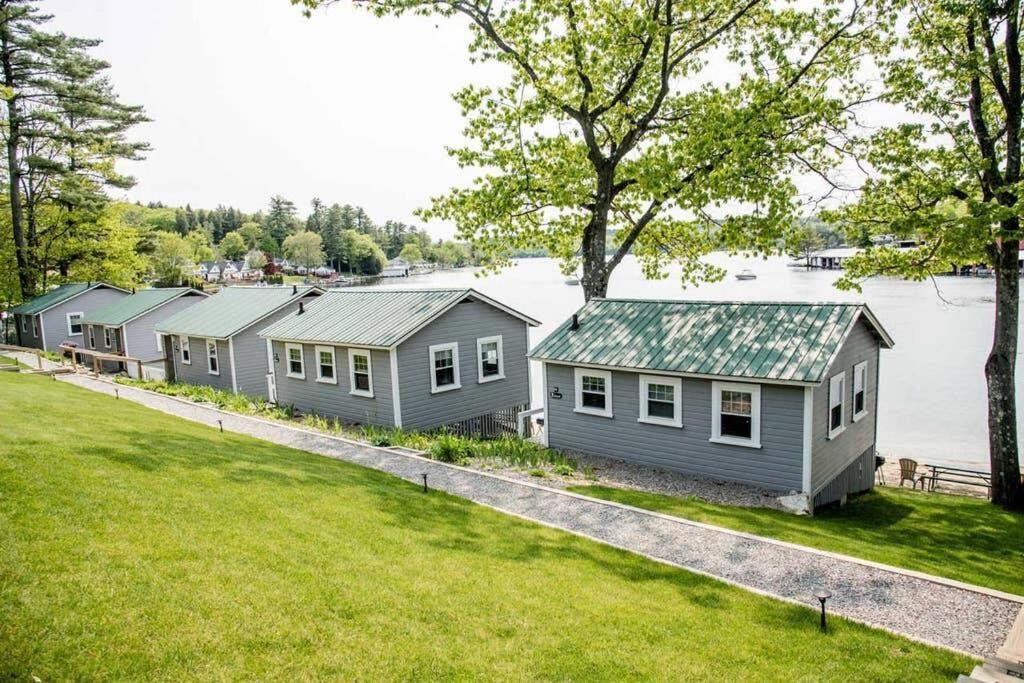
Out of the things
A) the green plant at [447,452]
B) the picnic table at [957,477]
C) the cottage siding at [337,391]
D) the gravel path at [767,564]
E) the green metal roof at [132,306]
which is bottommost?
the picnic table at [957,477]

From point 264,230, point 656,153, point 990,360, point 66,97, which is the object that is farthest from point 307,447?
point 264,230

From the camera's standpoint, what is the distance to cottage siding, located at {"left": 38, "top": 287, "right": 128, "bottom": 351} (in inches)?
1556

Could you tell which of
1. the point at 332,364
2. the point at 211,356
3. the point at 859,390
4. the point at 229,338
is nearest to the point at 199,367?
the point at 211,356

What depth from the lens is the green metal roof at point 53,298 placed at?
39.6 m

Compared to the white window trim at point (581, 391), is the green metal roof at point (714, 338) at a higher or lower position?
higher

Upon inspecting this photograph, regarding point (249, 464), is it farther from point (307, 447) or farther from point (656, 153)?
point (656, 153)

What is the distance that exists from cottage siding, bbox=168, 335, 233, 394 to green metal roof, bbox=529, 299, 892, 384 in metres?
16.3

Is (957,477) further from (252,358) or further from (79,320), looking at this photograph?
(79,320)

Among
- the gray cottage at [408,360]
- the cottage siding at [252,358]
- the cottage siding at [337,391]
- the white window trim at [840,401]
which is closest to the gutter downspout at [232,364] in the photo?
the cottage siding at [252,358]

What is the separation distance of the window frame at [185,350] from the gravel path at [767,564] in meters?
18.7

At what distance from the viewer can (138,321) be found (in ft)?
116

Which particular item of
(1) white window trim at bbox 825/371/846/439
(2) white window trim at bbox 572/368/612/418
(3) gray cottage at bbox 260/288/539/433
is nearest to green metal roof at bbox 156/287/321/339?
(3) gray cottage at bbox 260/288/539/433

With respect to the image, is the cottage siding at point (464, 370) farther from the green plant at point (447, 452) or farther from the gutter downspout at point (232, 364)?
the gutter downspout at point (232, 364)

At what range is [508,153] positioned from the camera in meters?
22.0
